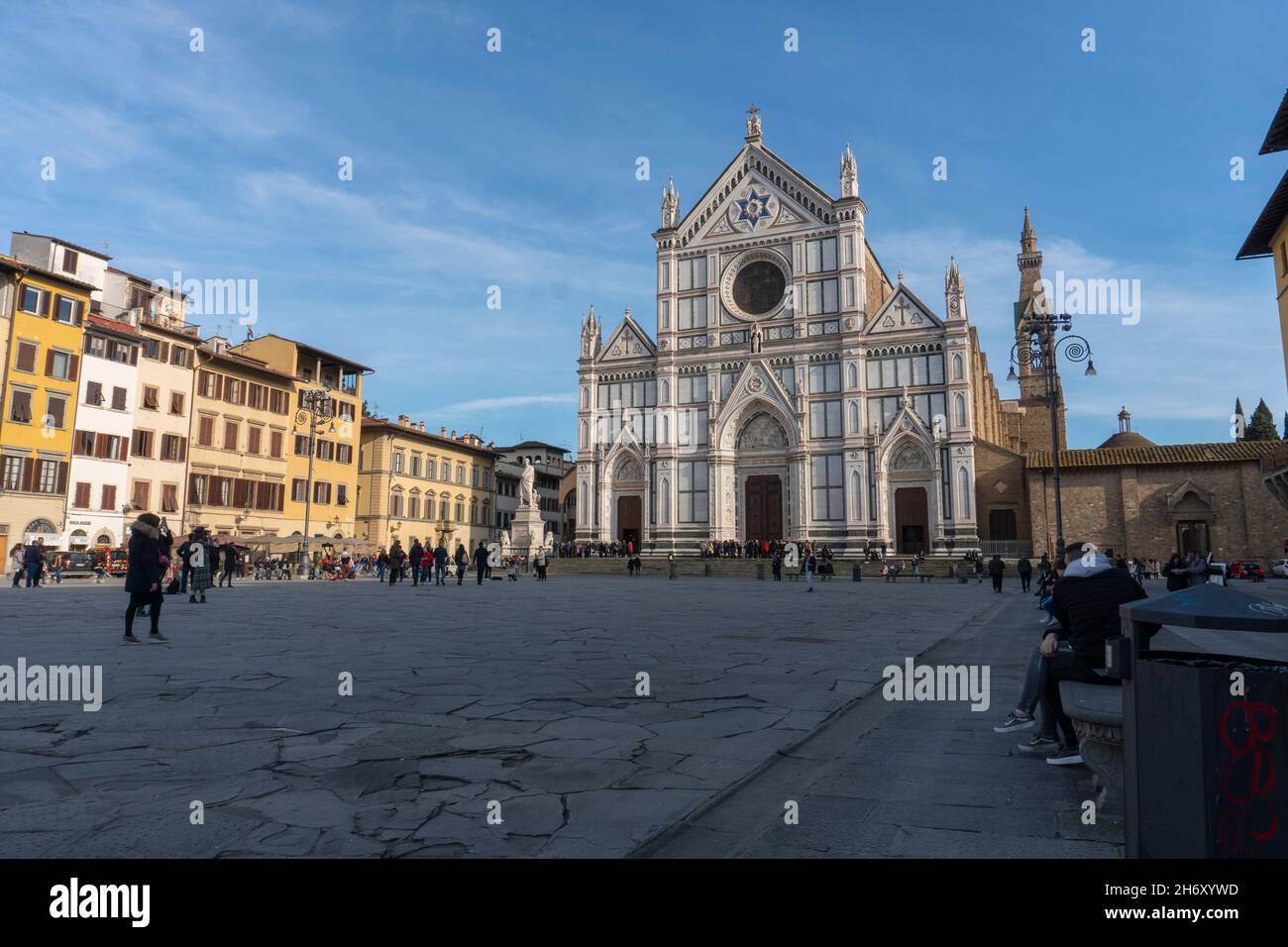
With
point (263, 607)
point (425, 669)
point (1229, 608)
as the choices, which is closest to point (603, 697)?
point (425, 669)

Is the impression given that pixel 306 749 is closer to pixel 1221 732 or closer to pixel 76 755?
pixel 76 755

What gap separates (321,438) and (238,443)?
183 inches

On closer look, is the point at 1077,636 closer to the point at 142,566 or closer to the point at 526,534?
the point at 142,566

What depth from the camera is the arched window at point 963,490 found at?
37156 mm

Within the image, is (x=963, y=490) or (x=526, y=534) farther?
(x=526, y=534)

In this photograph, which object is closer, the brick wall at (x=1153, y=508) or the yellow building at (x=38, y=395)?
the yellow building at (x=38, y=395)

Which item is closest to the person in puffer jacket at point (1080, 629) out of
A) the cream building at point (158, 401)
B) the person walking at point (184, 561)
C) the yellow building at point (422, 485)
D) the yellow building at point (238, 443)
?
the person walking at point (184, 561)

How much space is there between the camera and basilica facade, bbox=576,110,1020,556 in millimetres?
38781

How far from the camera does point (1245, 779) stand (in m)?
2.20

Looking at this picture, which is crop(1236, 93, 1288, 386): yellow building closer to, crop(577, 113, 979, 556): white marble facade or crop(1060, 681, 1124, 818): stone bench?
crop(577, 113, 979, 556): white marble facade

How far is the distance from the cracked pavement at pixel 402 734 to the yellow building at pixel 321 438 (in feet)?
104

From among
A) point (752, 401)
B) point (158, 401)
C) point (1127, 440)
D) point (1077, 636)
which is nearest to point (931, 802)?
point (1077, 636)

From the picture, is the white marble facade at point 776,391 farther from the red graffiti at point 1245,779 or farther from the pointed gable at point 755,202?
the red graffiti at point 1245,779

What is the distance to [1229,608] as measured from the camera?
97.4 inches
